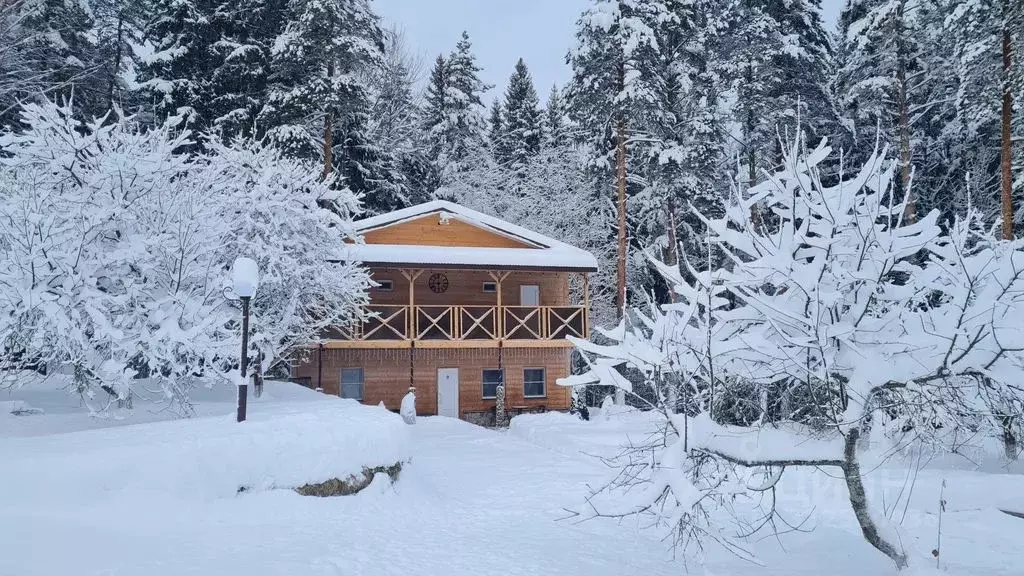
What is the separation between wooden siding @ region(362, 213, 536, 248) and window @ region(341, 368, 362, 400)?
3946 millimetres

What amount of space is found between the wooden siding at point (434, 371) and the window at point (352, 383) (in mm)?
193

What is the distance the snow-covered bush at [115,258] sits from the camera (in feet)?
28.9

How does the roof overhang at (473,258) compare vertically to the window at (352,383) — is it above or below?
above

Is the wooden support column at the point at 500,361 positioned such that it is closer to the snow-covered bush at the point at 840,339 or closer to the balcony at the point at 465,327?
the balcony at the point at 465,327

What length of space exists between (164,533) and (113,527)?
0.44 meters

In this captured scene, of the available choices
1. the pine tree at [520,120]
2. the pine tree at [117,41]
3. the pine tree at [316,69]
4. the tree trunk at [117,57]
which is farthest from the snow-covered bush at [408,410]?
the pine tree at [520,120]

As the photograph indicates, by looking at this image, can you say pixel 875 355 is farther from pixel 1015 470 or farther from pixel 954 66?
pixel 954 66

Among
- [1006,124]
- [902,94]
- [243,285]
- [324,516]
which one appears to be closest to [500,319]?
[243,285]

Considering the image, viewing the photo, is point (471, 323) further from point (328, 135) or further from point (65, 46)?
point (65, 46)

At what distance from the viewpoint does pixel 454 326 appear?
19.4 m

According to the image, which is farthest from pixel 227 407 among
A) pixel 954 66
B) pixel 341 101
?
pixel 954 66

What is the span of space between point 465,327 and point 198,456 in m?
13.6

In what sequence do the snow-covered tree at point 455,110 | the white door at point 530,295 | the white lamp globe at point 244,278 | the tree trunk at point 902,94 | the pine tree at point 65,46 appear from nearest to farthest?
the white lamp globe at point 244,278, the tree trunk at point 902,94, the pine tree at point 65,46, the white door at point 530,295, the snow-covered tree at point 455,110

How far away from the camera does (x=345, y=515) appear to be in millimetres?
7887
